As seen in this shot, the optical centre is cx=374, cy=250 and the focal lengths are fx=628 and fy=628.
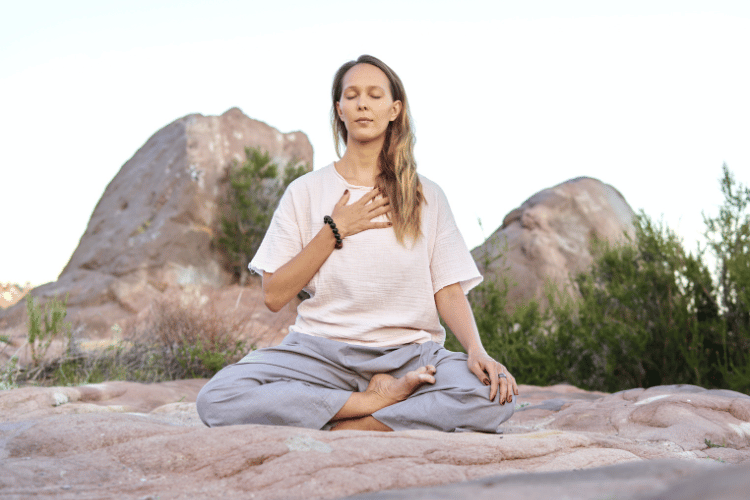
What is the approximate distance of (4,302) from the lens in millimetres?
12750

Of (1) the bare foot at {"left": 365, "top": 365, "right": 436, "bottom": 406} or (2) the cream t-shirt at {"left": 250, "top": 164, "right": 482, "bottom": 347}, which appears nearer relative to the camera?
(1) the bare foot at {"left": 365, "top": 365, "right": 436, "bottom": 406}

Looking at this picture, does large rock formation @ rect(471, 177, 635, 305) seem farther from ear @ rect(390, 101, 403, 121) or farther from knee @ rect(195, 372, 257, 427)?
knee @ rect(195, 372, 257, 427)

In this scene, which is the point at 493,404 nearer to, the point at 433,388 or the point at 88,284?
the point at 433,388

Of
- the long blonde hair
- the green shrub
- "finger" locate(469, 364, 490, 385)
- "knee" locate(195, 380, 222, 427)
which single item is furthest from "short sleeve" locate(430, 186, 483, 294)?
the green shrub

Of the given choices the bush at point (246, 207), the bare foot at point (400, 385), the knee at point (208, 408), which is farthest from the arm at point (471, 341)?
the bush at point (246, 207)

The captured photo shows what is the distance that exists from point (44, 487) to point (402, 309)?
1.56 metres

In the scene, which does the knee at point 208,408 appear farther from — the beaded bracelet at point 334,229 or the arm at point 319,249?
the beaded bracelet at point 334,229

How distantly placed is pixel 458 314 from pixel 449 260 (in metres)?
0.26

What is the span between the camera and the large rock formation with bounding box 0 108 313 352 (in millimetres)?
11719

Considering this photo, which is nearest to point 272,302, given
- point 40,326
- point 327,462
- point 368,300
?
point 368,300

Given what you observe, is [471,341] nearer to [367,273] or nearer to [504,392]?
[504,392]

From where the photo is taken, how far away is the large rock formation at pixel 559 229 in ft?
31.4

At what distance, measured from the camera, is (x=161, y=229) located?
12.6 meters

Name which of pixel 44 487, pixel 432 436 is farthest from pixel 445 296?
pixel 44 487
